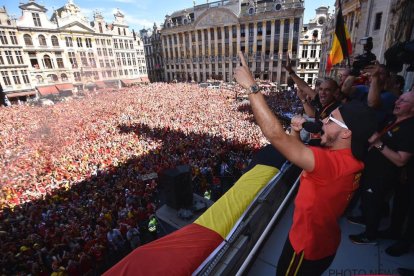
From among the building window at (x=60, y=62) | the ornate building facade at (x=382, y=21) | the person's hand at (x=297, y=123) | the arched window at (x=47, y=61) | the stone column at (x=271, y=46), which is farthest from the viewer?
the stone column at (x=271, y=46)

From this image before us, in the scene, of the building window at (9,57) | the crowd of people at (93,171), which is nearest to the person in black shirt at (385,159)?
the crowd of people at (93,171)

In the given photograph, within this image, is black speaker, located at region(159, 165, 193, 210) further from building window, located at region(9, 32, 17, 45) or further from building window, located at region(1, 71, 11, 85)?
building window, located at region(9, 32, 17, 45)

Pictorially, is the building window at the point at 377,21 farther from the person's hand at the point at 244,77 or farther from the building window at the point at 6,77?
the building window at the point at 6,77

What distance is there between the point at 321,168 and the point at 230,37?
4929cm

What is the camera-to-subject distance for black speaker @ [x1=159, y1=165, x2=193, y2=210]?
193 inches

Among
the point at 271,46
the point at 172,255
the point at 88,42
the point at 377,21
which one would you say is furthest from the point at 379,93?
the point at 88,42

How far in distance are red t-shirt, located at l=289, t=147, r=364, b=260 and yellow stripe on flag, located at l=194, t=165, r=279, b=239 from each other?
2.98 ft

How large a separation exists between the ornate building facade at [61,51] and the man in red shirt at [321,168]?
1690 inches

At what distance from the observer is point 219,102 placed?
2478 centimetres

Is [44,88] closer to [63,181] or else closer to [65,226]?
[63,181]

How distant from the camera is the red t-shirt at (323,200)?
166 cm

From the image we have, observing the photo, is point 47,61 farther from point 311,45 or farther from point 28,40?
point 311,45

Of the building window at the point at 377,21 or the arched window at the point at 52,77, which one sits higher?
the building window at the point at 377,21

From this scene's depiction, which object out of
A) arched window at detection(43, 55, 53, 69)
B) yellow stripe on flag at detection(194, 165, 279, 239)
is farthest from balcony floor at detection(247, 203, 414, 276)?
arched window at detection(43, 55, 53, 69)
